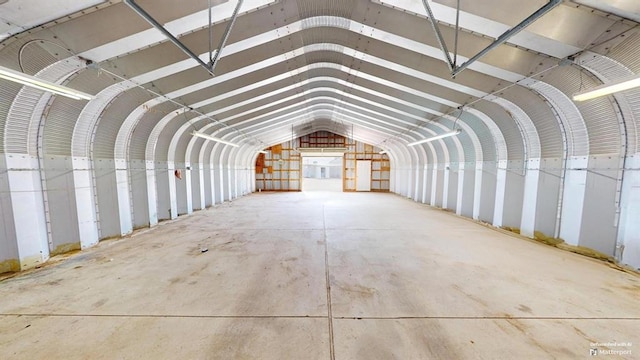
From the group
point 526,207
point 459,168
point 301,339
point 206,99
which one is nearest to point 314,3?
point 206,99

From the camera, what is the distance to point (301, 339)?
7.08 ft

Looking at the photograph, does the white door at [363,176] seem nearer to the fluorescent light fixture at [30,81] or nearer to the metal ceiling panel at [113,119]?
the metal ceiling panel at [113,119]

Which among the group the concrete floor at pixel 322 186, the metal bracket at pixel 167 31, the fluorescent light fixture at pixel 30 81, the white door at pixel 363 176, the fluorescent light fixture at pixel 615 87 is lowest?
the concrete floor at pixel 322 186

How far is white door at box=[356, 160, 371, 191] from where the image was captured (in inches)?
664

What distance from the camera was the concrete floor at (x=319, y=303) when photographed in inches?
81.8

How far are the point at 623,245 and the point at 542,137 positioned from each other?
236 cm

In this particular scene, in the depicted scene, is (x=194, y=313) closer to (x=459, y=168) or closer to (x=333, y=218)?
(x=333, y=218)

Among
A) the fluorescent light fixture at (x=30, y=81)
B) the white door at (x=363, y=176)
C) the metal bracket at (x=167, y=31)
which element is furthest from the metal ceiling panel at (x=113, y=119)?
the white door at (x=363, y=176)

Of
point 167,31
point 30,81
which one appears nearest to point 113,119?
point 30,81

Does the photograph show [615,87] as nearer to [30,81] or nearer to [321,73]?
[321,73]
